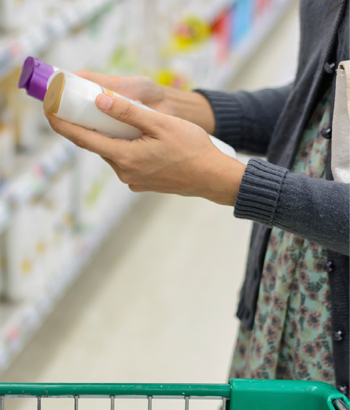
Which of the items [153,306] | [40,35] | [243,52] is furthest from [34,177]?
[243,52]

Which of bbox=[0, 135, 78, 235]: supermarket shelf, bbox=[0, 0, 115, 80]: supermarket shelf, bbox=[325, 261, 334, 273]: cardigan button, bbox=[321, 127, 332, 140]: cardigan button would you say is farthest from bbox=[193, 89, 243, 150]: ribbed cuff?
bbox=[0, 135, 78, 235]: supermarket shelf

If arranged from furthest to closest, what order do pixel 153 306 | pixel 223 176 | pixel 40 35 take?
pixel 153 306 → pixel 40 35 → pixel 223 176

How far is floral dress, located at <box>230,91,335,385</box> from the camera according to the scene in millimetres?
916

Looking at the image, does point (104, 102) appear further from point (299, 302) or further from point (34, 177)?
point (34, 177)

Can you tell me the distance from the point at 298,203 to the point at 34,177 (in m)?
1.21

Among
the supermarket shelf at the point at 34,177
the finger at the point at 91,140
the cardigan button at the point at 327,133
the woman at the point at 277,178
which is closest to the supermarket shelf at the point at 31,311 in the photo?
the supermarket shelf at the point at 34,177

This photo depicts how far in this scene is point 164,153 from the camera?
769mm

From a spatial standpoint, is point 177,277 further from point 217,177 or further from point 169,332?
point 217,177

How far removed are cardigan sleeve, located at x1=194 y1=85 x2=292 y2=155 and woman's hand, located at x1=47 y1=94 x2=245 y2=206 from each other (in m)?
0.26

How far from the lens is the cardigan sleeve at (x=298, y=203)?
738mm

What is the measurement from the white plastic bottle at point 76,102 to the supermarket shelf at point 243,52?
9.15 feet

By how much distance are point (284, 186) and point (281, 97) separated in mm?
401

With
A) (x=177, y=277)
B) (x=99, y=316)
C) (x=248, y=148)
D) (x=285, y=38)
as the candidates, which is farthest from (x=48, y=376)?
(x=285, y=38)

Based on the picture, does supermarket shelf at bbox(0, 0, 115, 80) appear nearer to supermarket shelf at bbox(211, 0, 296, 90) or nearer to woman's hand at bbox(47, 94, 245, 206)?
woman's hand at bbox(47, 94, 245, 206)
